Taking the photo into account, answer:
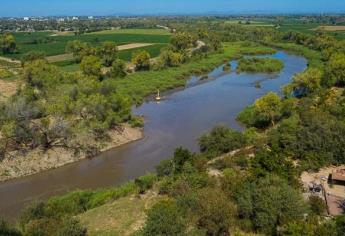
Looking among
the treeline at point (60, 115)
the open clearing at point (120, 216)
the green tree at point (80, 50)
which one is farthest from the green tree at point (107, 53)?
the open clearing at point (120, 216)

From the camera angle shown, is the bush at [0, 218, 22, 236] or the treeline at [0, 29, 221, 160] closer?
the bush at [0, 218, 22, 236]

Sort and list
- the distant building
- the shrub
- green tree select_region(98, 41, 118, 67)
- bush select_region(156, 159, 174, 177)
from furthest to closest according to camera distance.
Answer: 1. green tree select_region(98, 41, 118, 67)
2. bush select_region(156, 159, 174, 177)
3. the distant building
4. the shrub

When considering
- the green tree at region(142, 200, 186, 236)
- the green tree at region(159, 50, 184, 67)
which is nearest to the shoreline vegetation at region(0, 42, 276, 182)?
the green tree at region(159, 50, 184, 67)

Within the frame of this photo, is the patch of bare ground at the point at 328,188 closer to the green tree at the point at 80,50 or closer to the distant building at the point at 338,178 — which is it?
the distant building at the point at 338,178

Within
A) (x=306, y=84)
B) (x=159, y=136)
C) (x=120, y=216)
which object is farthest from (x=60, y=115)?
(x=306, y=84)


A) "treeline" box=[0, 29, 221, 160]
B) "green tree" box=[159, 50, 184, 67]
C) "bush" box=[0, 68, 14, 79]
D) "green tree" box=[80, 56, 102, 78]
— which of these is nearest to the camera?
"treeline" box=[0, 29, 221, 160]

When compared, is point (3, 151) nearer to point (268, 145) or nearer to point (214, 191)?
point (214, 191)

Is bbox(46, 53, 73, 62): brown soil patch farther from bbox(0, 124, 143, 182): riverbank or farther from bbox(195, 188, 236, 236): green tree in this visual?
bbox(195, 188, 236, 236): green tree

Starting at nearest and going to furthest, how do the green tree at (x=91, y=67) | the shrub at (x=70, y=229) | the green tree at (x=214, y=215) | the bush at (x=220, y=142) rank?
the shrub at (x=70, y=229) < the green tree at (x=214, y=215) < the bush at (x=220, y=142) < the green tree at (x=91, y=67)
